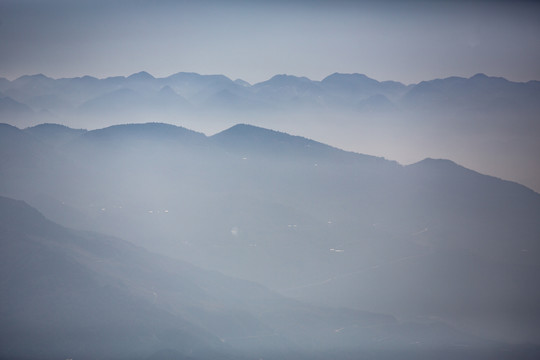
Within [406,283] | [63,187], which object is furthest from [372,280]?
[63,187]

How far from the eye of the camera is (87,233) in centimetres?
2834

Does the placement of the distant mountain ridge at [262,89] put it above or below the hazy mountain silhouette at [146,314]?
above

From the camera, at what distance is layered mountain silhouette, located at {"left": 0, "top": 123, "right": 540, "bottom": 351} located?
32.8 m

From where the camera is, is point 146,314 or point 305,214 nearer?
point 146,314

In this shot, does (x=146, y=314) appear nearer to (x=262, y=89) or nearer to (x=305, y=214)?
(x=305, y=214)

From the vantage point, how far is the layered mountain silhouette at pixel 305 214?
32.8 metres

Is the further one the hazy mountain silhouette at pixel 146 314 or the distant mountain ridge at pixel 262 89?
the distant mountain ridge at pixel 262 89

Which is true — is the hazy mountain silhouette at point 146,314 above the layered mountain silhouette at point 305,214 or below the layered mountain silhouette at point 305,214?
below

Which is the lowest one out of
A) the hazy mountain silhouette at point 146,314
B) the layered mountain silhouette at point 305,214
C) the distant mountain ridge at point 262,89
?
the hazy mountain silhouette at point 146,314

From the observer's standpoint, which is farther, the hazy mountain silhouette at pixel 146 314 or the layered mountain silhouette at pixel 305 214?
the layered mountain silhouette at pixel 305 214

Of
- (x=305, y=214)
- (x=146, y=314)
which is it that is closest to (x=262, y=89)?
(x=305, y=214)

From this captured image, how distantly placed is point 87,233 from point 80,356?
949cm

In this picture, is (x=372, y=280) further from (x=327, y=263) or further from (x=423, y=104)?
(x=423, y=104)

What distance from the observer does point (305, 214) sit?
150 feet
